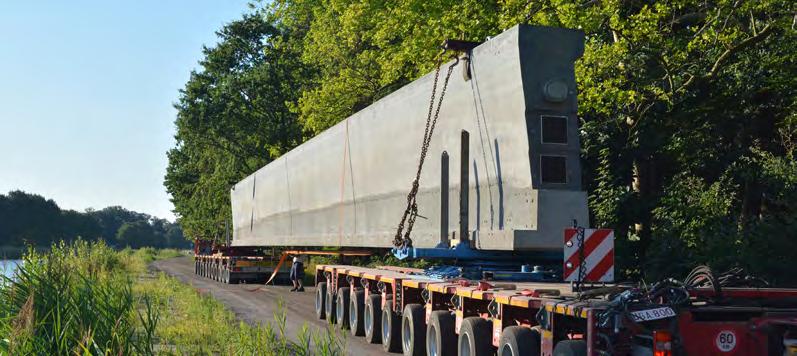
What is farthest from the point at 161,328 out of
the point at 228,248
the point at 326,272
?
the point at 228,248

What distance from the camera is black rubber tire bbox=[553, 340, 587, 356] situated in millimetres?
7109

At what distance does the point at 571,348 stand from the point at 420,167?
20.2 feet

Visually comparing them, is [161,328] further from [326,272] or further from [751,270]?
[751,270]

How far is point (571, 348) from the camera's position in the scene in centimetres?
718

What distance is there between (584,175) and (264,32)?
34883 millimetres

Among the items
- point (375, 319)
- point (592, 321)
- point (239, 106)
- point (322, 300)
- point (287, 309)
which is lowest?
point (287, 309)

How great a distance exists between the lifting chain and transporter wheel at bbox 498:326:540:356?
486 cm


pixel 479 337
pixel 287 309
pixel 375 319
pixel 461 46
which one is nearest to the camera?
pixel 479 337

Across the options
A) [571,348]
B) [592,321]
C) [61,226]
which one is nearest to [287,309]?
[571,348]

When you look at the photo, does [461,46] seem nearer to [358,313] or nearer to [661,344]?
[358,313]

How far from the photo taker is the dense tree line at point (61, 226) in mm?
22425

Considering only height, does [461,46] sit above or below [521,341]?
above

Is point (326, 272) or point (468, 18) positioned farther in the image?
point (468, 18)

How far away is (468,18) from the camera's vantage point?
23.1 meters
